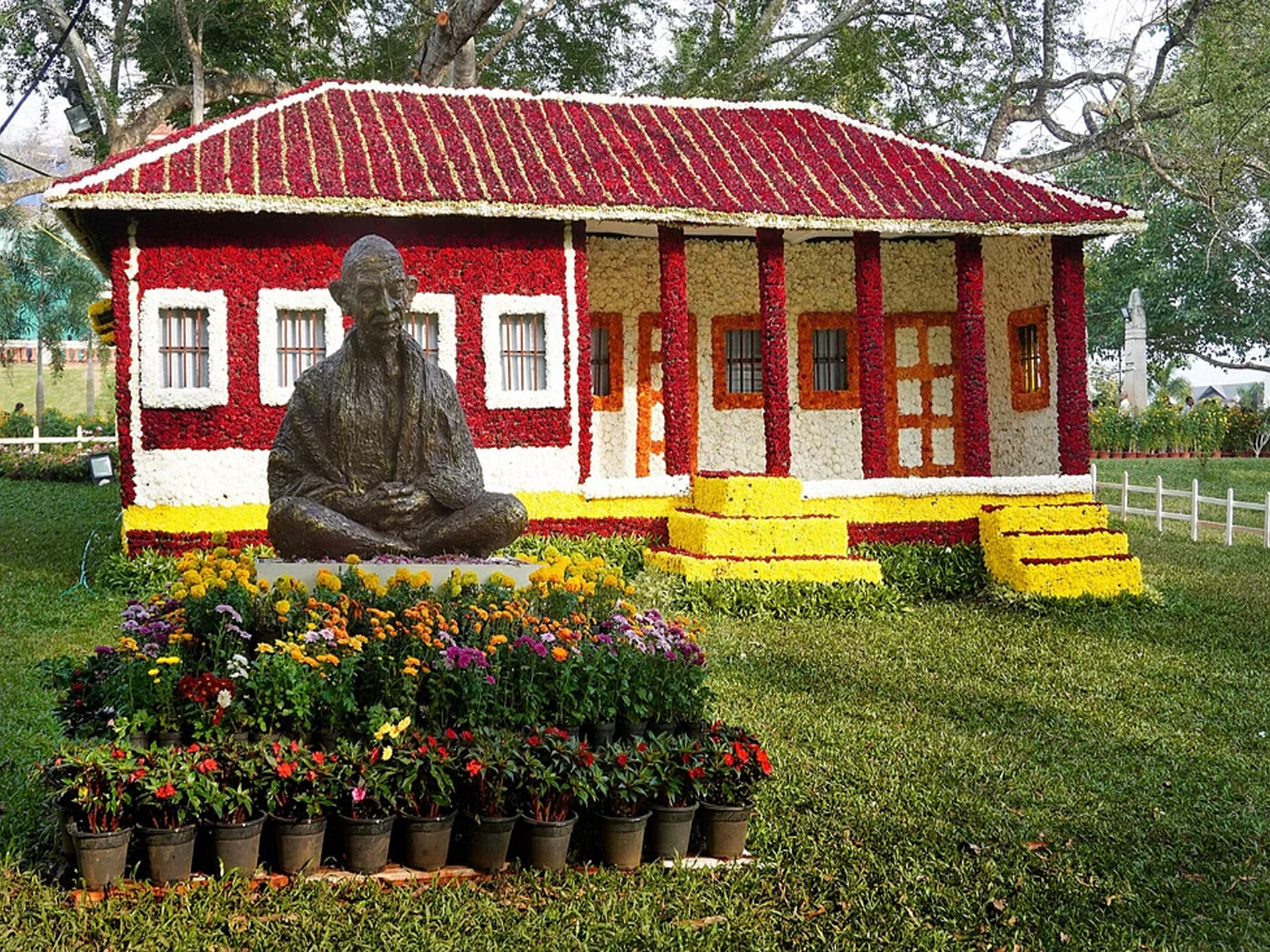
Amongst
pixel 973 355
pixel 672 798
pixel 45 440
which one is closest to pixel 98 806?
pixel 672 798

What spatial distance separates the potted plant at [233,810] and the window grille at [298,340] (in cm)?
1010

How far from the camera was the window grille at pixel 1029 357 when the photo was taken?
1859cm

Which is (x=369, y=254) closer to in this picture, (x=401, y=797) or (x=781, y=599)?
(x=401, y=797)

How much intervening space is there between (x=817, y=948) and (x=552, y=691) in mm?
1882

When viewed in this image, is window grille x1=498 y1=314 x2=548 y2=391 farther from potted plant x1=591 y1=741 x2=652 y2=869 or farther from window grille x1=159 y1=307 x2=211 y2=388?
potted plant x1=591 y1=741 x2=652 y2=869

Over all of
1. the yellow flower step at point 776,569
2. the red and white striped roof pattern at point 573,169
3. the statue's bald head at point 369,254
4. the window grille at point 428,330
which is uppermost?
the red and white striped roof pattern at point 573,169

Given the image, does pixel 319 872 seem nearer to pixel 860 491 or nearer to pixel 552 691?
pixel 552 691

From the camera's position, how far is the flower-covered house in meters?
14.0

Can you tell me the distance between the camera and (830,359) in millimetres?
19312

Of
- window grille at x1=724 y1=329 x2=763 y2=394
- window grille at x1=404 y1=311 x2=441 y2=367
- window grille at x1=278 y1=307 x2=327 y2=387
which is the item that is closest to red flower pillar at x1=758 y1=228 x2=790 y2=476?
window grille at x1=724 y1=329 x2=763 y2=394

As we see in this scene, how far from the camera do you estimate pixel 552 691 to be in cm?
601

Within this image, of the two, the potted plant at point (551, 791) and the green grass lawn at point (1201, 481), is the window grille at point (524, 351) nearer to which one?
the potted plant at point (551, 791)

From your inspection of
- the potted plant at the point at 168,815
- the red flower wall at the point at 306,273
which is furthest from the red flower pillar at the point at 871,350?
the potted plant at the point at 168,815

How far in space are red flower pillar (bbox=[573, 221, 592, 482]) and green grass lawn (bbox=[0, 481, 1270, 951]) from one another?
4580 mm
